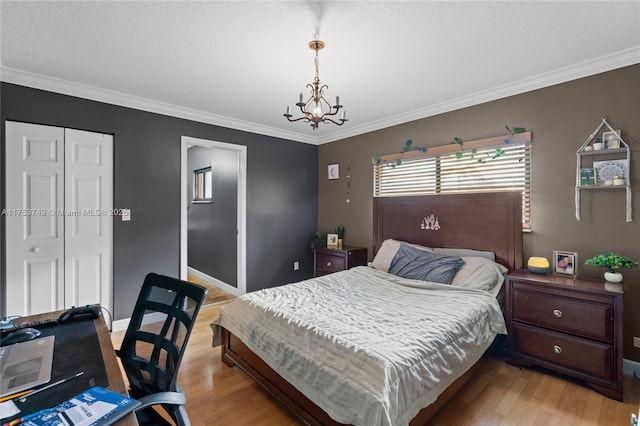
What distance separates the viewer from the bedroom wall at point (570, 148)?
2.29 m

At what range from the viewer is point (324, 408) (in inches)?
60.6

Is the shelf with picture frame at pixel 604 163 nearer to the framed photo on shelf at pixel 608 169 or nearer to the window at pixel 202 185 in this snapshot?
the framed photo on shelf at pixel 608 169

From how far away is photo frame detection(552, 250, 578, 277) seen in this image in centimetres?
246

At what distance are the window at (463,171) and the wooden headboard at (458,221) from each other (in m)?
0.15

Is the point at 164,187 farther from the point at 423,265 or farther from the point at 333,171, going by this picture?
the point at 423,265

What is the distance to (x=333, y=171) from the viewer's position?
4738 millimetres

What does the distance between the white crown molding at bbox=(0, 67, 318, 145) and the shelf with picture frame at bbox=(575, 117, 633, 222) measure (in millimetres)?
3531

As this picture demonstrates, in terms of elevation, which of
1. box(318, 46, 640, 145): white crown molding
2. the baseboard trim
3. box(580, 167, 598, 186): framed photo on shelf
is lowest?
the baseboard trim

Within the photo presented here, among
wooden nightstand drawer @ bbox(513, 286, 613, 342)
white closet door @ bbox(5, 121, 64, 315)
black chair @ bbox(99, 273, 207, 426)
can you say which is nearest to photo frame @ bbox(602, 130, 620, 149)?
wooden nightstand drawer @ bbox(513, 286, 613, 342)

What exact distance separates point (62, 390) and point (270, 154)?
378cm

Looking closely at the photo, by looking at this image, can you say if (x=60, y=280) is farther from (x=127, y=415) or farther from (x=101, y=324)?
(x=127, y=415)

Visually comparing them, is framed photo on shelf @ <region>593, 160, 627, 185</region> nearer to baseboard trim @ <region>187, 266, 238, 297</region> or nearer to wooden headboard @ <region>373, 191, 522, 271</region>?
wooden headboard @ <region>373, 191, 522, 271</region>

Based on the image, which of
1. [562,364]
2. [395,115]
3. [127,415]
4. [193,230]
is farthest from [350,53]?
[193,230]

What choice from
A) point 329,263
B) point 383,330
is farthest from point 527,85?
point 329,263
